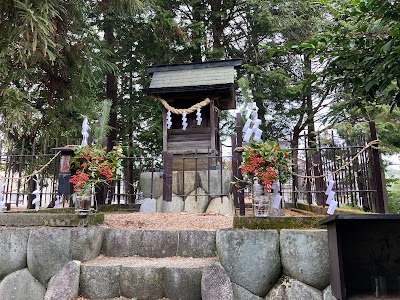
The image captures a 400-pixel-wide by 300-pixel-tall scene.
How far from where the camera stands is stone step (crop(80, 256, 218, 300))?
362 cm

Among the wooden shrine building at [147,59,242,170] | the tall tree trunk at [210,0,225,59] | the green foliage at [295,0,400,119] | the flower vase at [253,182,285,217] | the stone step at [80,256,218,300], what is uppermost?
the tall tree trunk at [210,0,225,59]

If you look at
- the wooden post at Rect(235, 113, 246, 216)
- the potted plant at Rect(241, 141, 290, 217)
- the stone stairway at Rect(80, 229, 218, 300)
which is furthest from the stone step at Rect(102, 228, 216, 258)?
the potted plant at Rect(241, 141, 290, 217)

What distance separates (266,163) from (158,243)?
6.30 ft

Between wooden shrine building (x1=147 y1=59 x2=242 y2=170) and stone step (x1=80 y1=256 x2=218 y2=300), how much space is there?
5044mm

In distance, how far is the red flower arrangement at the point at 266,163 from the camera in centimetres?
383

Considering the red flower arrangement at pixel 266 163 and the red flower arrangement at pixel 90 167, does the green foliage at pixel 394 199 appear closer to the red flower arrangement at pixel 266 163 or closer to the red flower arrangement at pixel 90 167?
the red flower arrangement at pixel 266 163

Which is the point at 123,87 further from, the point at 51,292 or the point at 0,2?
the point at 51,292

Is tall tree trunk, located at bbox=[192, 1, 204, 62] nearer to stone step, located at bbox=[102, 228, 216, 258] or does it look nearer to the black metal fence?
the black metal fence

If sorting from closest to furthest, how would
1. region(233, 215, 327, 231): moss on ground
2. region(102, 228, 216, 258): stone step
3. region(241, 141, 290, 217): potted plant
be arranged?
region(233, 215, 327, 231): moss on ground < region(241, 141, 290, 217): potted plant < region(102, 228, 216, 258): stone step

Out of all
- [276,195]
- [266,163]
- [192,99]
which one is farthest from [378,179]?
[192,99]

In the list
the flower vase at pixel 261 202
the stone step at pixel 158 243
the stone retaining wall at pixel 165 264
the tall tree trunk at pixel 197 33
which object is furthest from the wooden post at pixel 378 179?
the tall tree trunk at pixel 197 33

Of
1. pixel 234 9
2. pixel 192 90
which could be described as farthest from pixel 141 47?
pixel 192 90

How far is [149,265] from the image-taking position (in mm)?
3846

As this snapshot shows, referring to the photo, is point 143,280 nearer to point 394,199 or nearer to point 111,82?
point 394,199
